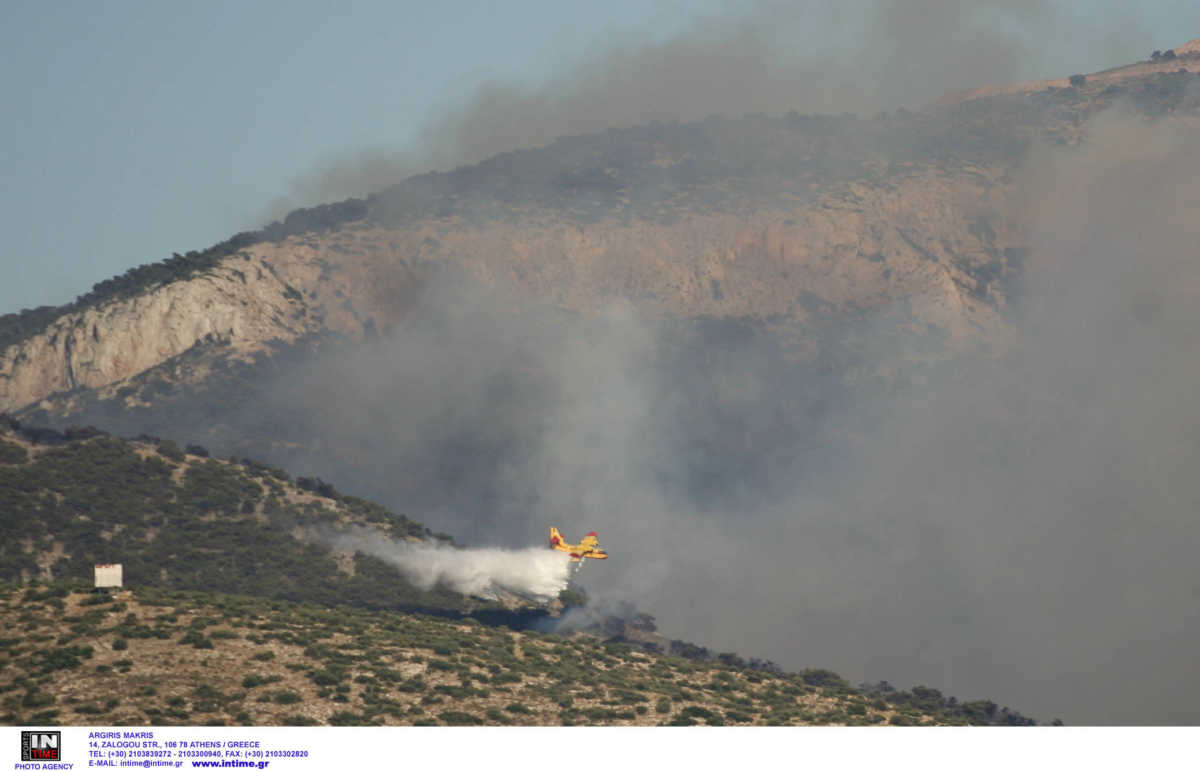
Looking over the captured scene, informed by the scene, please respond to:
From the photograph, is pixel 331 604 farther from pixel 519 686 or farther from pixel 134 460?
pixel 519 686

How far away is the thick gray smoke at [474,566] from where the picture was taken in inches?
6511

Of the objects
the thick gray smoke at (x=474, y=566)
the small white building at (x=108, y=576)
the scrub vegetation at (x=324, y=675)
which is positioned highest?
the thick gray smoke at (x=474, y=566)

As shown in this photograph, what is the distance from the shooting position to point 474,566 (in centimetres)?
17038

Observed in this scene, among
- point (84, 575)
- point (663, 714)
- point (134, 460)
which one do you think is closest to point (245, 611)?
point (663, 714)

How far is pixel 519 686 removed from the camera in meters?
113
